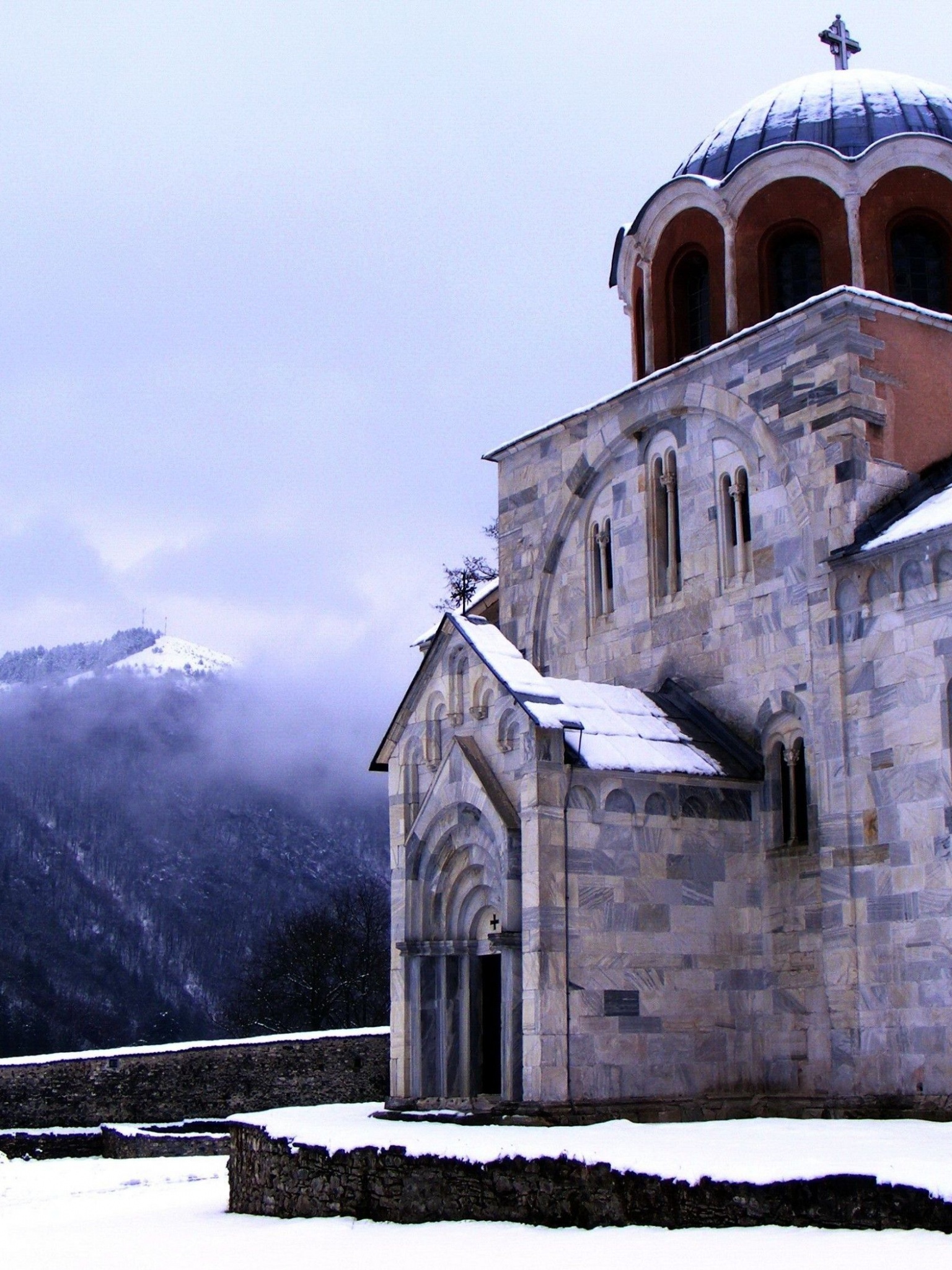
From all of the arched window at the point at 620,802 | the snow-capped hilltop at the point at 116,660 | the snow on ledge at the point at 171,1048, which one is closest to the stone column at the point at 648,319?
the arched window at the point at 620,802

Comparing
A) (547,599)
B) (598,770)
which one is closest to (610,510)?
(547,599)

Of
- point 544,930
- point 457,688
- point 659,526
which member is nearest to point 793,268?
point 659,526

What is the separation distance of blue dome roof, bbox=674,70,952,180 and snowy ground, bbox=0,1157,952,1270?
38.7ft

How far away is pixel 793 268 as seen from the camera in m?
17.5

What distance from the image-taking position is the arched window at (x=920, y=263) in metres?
17.2

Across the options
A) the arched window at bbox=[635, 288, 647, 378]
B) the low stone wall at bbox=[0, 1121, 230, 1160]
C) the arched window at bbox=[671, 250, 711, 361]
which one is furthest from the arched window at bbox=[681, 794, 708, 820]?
the low stone wall at bbox=[0, 1121, 230, 1160]

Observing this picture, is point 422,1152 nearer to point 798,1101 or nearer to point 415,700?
point 798,1101

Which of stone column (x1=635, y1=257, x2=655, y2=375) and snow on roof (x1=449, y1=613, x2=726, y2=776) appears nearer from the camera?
snow on roof (x1=449, y1=613, x2=726, y2=776)

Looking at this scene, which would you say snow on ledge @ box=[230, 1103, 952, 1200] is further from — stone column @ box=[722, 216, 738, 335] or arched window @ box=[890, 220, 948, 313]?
arched window @ box=[890, 220, 948, 313]

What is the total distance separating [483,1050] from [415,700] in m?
3.58

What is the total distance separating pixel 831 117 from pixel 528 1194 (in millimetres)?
12565

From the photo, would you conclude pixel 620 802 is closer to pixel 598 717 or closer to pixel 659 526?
pixel 598 717

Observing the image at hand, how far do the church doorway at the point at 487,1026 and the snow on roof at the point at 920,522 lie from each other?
5.42 m

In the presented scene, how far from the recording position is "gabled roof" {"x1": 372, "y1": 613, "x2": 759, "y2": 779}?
575 inches
